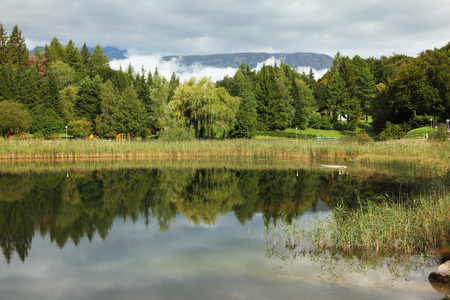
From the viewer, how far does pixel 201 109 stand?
47.1 m

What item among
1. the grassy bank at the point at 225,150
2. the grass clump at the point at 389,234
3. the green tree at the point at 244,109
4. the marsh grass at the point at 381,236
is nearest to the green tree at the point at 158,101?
the green tree at the point at 244,109

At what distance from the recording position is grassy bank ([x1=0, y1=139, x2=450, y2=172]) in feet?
98.0

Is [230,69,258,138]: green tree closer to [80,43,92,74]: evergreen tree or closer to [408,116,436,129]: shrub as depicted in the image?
[408,116,436,129]: shrub

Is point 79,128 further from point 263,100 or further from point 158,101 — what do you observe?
point 263,100

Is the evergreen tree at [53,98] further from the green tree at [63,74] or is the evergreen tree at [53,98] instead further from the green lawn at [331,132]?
the green lawn at [331,132]

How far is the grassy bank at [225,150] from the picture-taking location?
29875 mm

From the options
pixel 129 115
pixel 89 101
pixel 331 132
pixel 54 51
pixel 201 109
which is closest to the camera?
pixel 201 109

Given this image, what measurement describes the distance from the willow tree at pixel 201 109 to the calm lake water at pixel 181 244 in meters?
26.3

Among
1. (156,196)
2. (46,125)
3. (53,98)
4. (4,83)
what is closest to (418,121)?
(156,196)

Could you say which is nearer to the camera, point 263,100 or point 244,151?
point 244,151

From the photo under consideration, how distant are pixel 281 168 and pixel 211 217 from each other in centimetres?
1516

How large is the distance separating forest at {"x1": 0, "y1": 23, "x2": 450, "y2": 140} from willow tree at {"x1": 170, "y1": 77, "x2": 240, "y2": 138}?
5.0 inches

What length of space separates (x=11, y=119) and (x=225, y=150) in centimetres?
3284

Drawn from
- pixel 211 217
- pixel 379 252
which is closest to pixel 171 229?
pixel 211 217
